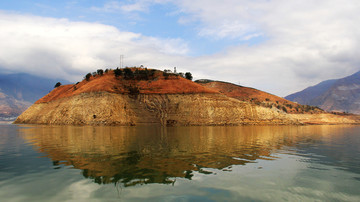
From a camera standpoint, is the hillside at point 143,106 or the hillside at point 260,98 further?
the hillside at point 260,98

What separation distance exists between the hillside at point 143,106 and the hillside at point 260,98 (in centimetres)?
3817

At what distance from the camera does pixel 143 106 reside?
78.6 metres

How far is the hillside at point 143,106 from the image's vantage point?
2810 inches

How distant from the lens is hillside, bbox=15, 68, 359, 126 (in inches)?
2810

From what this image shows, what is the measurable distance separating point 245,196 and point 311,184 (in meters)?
3.59

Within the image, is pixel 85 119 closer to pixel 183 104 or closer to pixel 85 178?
pixel 183 104

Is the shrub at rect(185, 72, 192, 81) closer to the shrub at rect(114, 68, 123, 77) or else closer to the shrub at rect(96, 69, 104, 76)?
the shrub at rect(114, 68, 123, 77)

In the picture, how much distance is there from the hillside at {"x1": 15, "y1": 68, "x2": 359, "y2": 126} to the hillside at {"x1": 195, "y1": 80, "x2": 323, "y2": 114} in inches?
1503

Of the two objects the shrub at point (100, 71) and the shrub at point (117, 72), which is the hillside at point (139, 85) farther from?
the shrub at point (100, 71)

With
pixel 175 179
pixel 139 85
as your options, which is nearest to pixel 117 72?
pixel 139 85

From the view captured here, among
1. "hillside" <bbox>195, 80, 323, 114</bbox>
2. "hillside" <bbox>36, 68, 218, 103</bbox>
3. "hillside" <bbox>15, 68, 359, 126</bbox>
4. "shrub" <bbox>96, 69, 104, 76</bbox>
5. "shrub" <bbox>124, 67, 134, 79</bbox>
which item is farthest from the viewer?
"hillside" <bbox>195, 80, 323, 114</bbox>

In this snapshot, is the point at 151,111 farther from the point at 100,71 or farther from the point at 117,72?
the point at 100,71

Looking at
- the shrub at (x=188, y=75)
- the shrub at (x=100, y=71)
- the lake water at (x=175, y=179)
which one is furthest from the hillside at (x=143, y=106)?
the lake water at (x=175, y=179)

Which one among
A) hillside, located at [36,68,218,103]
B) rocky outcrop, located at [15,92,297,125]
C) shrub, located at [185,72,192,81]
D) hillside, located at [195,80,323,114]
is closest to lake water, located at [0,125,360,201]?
rocky outcrop, located at [15,92,297,125]
